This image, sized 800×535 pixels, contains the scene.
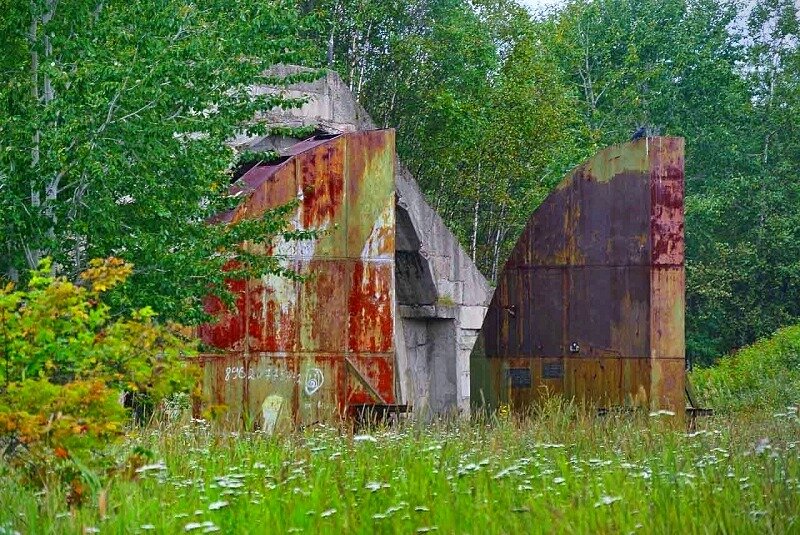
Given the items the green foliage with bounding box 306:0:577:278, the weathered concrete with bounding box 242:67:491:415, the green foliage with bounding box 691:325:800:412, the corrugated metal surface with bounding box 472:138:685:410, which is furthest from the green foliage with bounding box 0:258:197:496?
the green foliage with bounding box 306:0:577:278

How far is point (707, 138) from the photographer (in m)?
46.6

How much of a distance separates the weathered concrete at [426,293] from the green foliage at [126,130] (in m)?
→ 7.92

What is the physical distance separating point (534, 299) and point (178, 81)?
655cm

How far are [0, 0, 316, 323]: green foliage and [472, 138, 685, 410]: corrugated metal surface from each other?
4.96m

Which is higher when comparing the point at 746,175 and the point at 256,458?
the point at 746,175

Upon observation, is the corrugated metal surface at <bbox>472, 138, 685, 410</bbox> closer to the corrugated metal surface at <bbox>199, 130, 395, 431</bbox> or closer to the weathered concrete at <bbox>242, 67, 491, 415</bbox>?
the corrugated metal surface at <bbox>199, 130, 395, 431</bbox>

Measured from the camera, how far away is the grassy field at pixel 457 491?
18.2 ft

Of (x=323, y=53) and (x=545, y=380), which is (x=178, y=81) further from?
(x=323, y=53)

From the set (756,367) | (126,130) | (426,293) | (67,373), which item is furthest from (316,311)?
(756,367)

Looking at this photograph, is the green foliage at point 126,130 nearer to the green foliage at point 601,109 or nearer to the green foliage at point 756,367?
the green foliage at point 756,367

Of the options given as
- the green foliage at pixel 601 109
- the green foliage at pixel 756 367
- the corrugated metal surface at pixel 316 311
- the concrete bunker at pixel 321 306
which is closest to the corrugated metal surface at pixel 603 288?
the concrete bunker at pixel 321 306

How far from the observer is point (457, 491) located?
6.29 metres

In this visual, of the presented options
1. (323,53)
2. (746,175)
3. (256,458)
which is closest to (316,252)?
(256,458)

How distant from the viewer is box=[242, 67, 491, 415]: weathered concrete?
21.7m
